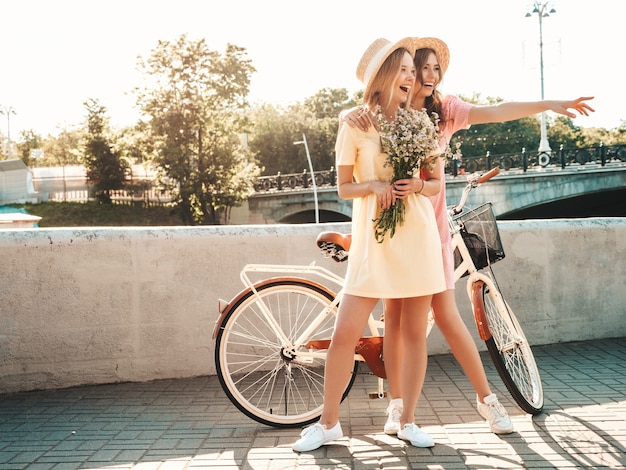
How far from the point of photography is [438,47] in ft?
11.3

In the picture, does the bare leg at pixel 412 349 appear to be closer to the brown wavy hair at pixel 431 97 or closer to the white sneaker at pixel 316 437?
the white sneaker at pixel 316 437

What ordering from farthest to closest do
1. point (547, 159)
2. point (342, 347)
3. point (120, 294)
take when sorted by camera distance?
point (547, 159), point (120, 294), point (342, 347)

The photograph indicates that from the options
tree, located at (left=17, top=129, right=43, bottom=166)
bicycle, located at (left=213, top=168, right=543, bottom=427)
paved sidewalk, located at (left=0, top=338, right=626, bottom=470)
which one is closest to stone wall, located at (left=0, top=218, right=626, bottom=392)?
paved sidewalk, located at (left=0, top=338, right=626, bottom=470)

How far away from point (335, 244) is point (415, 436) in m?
0.96

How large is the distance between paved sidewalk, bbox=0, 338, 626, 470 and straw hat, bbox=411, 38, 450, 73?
1.73m

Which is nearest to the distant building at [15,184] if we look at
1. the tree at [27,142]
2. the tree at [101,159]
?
the tree at [101,159]

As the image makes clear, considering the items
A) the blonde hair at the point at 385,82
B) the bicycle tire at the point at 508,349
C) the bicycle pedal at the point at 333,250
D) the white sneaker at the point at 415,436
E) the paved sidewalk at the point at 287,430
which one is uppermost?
the blonde hair at the point at 385,82

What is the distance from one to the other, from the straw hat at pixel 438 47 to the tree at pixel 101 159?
4858 cm

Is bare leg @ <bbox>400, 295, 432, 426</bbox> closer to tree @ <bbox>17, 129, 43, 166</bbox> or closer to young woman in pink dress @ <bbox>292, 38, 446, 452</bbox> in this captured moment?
young woman in pink dress @ <bbox>292, 38, 446, 452</bbox>

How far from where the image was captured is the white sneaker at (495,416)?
3434mm

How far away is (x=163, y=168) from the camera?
4059cm

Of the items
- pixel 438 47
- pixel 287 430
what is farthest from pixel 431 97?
pixel 287 430

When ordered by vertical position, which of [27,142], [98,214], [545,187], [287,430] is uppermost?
[27,142]

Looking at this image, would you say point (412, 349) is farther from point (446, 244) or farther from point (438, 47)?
point (438, 47)
